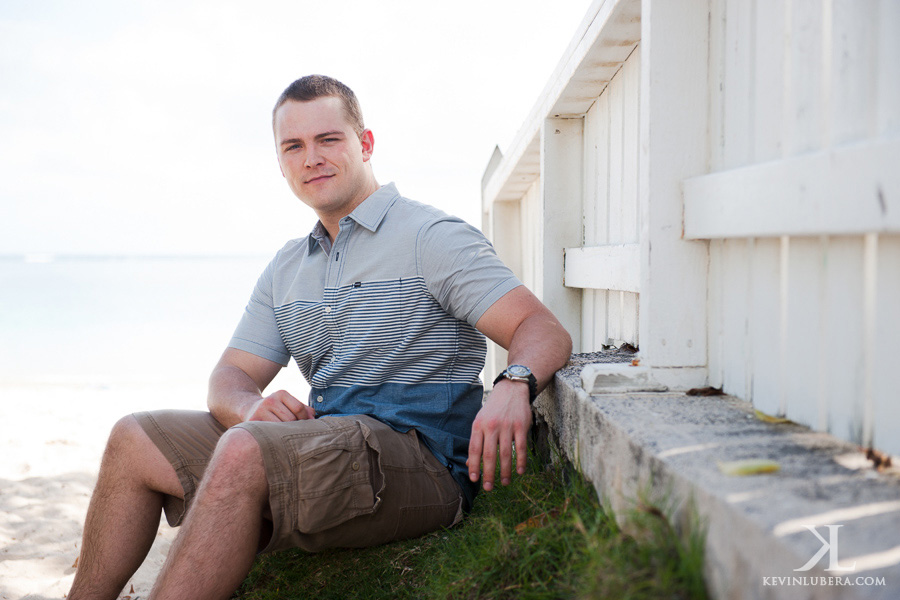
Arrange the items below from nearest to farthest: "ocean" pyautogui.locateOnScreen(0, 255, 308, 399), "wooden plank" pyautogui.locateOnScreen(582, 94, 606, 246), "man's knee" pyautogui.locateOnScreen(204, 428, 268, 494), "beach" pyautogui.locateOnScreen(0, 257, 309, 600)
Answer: "man's knee" pyautogui.locateOnScreen(204, 428, 268, 494)
"wooden plank" pyautogui.locateOnScreen(582, 94, 606, 246)
"beach" pyautogui.locateOnScreen(0, 257, 309, 600)
"ocean" pyautogui.locateOnScreen(0, 255, 308, 399)

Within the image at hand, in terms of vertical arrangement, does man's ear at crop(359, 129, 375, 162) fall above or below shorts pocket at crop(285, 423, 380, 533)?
above

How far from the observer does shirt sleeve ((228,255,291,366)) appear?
8.98 ft

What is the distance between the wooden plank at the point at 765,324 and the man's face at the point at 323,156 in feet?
5.62

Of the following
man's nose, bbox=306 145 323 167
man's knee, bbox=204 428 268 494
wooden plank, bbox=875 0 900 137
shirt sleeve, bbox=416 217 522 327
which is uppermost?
man's nose, bbox=306 145 323 167

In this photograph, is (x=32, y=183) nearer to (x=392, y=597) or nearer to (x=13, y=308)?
(x=13, y=308)

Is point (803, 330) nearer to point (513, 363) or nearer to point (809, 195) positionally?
point (809, 195)

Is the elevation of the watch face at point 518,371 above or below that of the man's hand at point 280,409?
above

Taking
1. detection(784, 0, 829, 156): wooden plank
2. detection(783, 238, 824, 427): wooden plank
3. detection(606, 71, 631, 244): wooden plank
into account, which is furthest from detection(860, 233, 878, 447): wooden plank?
detection(606, 71, 631, 244): wooden plank

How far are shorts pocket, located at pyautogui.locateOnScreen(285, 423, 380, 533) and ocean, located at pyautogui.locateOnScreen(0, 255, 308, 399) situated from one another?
300 inches

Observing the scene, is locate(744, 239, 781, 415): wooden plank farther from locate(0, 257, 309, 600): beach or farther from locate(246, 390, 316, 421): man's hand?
locate(0, 257, 309, 600): beach

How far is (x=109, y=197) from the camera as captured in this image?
234 feet

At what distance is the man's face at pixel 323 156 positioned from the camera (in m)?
2.66

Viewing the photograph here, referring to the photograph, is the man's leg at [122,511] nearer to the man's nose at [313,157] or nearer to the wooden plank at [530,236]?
the man's nose at [313,157]

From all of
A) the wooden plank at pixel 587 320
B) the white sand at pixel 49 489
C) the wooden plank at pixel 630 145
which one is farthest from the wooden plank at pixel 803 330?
the white sand at pixel 49 489
